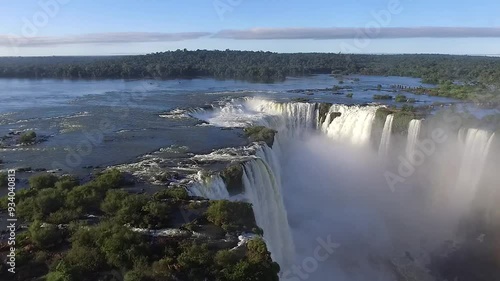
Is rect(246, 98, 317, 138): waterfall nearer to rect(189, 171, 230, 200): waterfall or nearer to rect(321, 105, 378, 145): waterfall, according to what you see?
rect(321, 105, 378, 145): waterfall

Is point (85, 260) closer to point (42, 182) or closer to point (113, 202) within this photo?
point (113, 202)

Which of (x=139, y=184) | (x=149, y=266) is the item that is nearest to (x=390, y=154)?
(x=139, y=184)

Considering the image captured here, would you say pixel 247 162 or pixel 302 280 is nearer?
pixel 302 280

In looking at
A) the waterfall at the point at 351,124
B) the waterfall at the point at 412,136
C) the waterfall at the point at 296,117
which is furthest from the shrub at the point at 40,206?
the waterfall at the point at 351,124

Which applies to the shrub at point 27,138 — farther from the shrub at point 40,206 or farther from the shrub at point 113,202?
the shrub at point 113,202

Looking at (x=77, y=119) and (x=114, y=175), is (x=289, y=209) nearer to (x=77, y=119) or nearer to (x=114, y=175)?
(x=114, y=175)

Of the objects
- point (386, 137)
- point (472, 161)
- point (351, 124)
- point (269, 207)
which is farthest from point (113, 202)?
point (351, 124)
